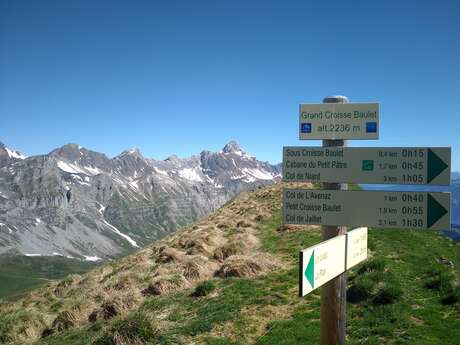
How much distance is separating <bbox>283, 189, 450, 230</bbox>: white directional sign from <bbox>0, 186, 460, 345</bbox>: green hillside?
464 cm

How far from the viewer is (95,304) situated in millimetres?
15750

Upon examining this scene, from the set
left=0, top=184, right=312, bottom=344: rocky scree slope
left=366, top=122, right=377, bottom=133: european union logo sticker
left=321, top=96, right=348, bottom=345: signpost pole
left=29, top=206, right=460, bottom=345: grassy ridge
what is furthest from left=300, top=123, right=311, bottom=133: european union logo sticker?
left=0, top=184, right=312, bottom=344: rocky scree slope

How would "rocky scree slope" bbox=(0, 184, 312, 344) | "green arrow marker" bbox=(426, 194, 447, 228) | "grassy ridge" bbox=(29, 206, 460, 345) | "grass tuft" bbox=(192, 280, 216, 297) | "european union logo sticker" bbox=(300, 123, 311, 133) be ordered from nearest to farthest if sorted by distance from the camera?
"green arrow marker" bbox=(426, 194, 447, 228) < "european union logo sticker" bbox=(300, 123, 311, 133) < "grassy ridge" bbox=(29, 206, 460, 345) < "grass tuft" bbox=(192, 280, 216, 297) < "rocky scree slope" bbox=(0, 184, 312, 344)

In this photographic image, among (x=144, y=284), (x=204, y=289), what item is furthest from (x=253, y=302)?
(x=144, y=284)

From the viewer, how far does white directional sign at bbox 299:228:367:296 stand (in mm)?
5184

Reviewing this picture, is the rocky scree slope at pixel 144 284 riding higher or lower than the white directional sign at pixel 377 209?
lower

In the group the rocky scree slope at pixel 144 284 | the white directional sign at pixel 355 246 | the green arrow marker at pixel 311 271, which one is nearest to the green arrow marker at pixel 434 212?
the white directional sign at pixel 355 246

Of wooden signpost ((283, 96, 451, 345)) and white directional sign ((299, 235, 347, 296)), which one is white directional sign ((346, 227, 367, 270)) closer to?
wooden signpost ((283, 96, 451, 345))

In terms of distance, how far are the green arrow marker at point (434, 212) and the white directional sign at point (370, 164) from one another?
0.92ft

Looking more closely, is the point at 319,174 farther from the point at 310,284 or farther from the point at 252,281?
the point at 252,281

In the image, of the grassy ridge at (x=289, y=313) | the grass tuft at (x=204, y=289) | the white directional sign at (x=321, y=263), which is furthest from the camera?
the grass tuft at (x=204, y=289)

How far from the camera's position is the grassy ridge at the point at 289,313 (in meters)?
9.98

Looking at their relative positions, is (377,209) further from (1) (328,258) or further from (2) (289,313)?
(2) (289,313)

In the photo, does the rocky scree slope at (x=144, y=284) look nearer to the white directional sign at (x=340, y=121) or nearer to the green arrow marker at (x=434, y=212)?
the white directional sign at (x=340, y=121)
